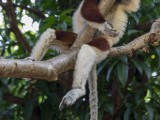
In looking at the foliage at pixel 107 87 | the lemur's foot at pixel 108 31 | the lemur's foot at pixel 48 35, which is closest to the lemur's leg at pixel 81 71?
the lemur's foot at pixel 108 31

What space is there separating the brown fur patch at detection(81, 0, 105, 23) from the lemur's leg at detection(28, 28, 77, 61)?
225 mm

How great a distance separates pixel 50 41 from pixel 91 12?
435 mm

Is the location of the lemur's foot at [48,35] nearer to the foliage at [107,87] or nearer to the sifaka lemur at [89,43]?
the sifaka lemur at [89,43]

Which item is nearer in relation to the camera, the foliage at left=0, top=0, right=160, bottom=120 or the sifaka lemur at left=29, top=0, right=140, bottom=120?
the sifaka lemur at left=29, top=0, right=140, bottom=120

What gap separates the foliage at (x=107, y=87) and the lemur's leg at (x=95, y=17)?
567mm

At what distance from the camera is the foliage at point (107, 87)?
164 inches

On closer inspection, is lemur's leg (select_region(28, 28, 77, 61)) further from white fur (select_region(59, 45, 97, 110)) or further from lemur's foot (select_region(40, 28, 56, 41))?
white fur (select_region(59, 45, 97, 110))

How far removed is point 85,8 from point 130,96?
57.4 inches

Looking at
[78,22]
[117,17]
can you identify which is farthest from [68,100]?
[117,17]

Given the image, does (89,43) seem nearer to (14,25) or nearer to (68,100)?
(68,100)

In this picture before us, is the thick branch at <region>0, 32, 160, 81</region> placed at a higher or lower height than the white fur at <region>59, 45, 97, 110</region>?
higher

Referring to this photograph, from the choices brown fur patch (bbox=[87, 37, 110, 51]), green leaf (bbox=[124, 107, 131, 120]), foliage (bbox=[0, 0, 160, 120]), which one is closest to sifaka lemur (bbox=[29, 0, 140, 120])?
brown fur patch (bbox=[87, 37, 110, 51])

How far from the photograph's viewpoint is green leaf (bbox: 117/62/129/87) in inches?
152

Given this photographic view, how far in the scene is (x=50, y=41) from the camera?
3270 mm
